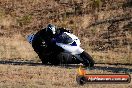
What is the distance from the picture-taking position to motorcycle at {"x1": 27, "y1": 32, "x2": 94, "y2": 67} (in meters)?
18.7

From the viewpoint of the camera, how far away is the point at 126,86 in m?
14.1

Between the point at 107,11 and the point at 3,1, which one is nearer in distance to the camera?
the point at 107,11

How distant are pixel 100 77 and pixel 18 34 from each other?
2464 centimetres

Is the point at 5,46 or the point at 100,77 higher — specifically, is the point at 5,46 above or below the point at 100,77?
below

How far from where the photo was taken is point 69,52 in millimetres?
18734

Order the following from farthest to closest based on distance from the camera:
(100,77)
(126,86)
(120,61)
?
1. (120,61)
2. (126,86)
3. (100,77)

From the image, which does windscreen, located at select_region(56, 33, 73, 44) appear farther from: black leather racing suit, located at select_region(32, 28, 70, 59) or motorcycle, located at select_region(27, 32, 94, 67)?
black leather racing suit, located at select_region(32, 28, 70, 59)

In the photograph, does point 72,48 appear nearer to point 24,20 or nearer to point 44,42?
point 44,42

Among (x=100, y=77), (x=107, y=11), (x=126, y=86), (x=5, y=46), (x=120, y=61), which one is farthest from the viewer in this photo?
(x=107, y=11)

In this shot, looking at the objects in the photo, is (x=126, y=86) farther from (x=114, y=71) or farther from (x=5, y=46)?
(x=5, y=46)

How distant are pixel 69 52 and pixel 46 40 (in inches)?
40.4

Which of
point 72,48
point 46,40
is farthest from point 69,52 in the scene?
point 46,40

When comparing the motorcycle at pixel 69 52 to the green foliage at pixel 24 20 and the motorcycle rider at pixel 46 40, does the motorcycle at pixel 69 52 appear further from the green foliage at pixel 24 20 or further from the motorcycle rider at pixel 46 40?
the green foliage at pixel 24 20

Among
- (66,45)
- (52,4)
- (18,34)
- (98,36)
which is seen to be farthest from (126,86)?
(52,4)
